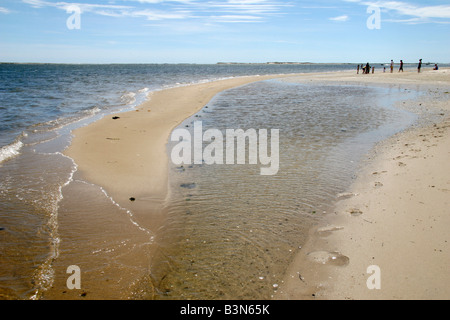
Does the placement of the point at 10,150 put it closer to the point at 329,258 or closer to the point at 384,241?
the point at 329,258

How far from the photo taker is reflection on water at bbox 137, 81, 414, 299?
3621 millimetres

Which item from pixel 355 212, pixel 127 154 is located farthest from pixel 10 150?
pixel 355 212

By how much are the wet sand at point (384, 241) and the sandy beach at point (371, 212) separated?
11 mm

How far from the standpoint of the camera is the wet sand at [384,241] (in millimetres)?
3352

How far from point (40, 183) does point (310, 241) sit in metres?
5.87

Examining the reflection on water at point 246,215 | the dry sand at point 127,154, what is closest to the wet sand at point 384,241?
the reflection on water at point 246,215

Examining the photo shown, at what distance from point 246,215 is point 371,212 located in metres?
2.12

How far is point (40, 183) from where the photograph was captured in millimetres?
6629

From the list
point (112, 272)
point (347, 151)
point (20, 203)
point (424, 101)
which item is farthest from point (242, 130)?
point (424, 101)

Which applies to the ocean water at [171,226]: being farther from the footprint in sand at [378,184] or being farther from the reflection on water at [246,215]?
the footprint in sand at [378,184]

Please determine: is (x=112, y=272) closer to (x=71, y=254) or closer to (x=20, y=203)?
(x=71, y=254)

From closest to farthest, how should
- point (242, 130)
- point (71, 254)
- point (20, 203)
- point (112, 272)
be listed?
point (112, 272)
point (71, 254)
point (20, 203)
point (242, 130)

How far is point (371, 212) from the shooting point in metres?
5.04

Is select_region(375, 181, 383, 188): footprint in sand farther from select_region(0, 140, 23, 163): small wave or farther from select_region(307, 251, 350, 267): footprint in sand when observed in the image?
select_region(0, 140, 23, 163): small wave
